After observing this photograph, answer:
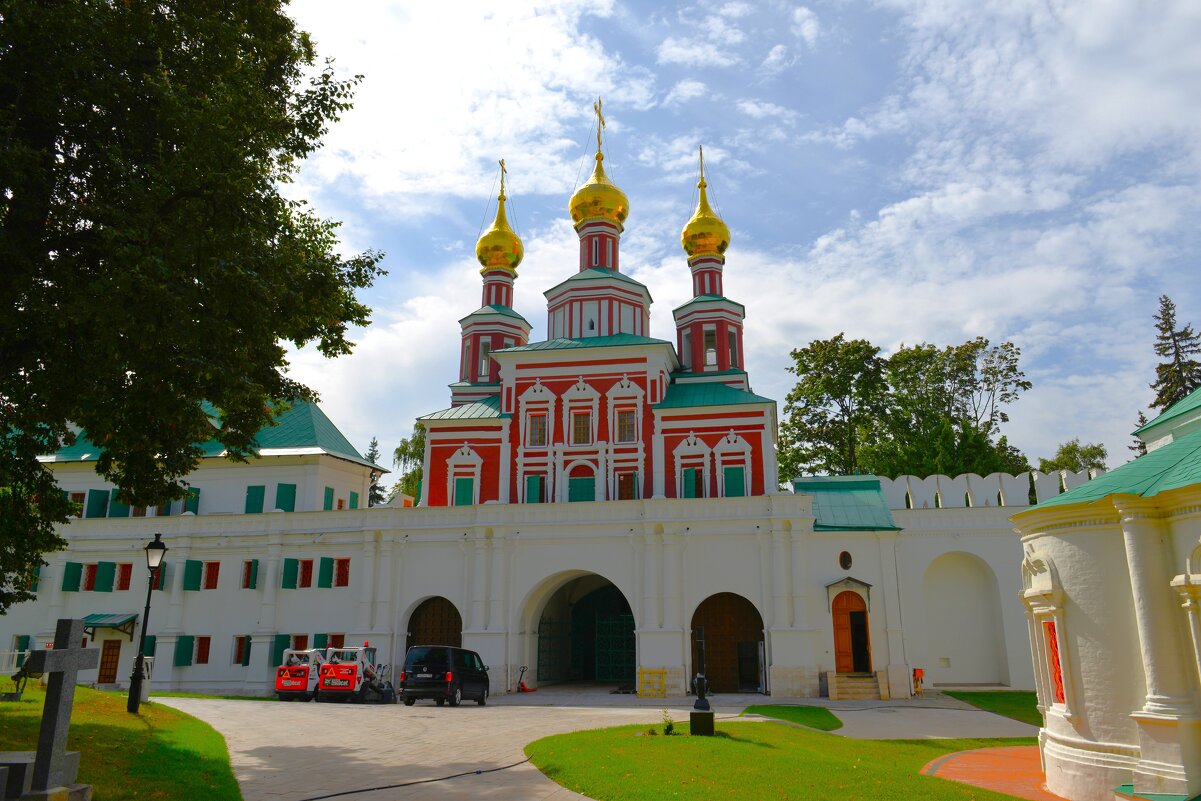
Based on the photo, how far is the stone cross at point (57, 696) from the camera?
792 centimetres

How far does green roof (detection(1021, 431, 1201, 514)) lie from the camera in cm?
1141

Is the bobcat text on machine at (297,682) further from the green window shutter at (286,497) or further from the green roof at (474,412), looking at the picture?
the green roof at (474,412)

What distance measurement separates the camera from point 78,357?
1291 cm

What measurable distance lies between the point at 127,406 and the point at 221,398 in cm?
144

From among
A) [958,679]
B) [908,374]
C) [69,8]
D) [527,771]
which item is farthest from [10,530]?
[908,374]

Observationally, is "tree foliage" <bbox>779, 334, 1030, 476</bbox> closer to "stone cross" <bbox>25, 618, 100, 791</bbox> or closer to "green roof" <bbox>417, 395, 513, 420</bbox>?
"green roof" <bbox>417, 395, 513, 420</bbox>

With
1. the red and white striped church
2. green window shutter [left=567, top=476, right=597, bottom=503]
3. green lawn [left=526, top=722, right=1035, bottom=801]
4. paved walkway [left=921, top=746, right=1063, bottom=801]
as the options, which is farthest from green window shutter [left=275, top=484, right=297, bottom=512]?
paved walkway [left=921, top=746, right=1063, bottom=801]

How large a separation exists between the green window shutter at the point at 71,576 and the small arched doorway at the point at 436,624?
1282 cm

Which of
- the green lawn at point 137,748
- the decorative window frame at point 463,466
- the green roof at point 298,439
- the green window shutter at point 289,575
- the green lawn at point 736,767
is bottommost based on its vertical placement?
the green lawn at point 736,767

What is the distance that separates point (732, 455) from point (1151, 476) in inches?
756

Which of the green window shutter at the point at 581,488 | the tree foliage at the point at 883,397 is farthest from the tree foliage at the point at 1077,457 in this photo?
the green window shutter at the point at 581,488

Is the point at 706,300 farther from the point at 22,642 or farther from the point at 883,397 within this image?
the point at 22,642

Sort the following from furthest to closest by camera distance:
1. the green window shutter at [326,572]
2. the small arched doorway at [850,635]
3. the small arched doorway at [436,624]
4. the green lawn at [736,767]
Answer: the green window shutter at [326,572] < the small arched doorway at [436,624] < the small arched doorway at [850,635] < the green lawn at [736,767]

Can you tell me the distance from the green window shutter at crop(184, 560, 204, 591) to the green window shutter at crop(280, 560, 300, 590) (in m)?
3.20
